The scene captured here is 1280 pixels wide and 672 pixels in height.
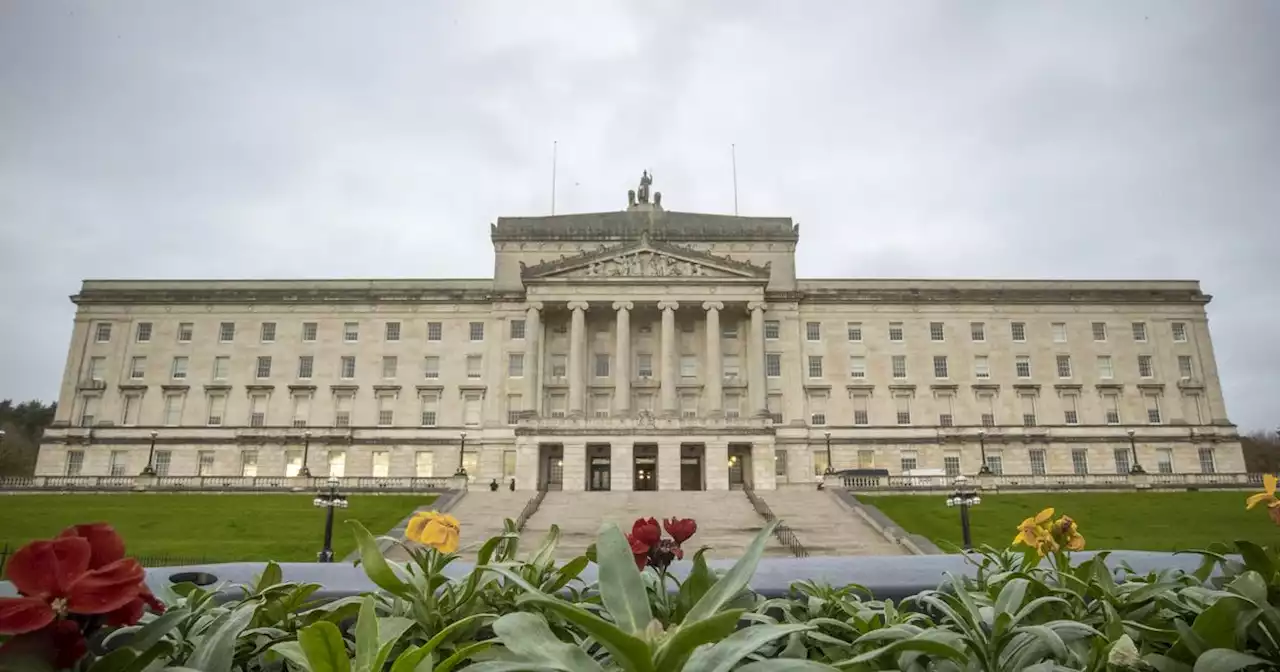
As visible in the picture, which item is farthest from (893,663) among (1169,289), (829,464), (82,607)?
(1169,289)

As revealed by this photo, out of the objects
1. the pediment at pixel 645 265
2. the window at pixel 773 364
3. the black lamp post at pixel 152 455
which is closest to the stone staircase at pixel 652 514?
the window at pixel 773 364

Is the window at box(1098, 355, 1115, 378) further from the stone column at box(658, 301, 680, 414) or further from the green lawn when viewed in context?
the green lawn

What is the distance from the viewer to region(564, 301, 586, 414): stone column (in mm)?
55969

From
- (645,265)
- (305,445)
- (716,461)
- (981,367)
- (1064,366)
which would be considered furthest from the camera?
(1064,366)

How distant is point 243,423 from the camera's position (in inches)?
2360

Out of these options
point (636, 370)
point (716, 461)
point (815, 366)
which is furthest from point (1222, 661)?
point (815, 366)

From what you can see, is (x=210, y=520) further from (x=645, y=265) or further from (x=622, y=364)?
(x=645, y=265)

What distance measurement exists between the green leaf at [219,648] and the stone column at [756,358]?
178 feet

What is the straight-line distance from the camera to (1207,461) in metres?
59.1

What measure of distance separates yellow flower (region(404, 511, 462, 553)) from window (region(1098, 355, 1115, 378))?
69938mm

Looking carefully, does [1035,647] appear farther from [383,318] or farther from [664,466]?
[383,318]

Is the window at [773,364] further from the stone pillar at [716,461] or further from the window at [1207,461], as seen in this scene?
A: the window at [1207,461]

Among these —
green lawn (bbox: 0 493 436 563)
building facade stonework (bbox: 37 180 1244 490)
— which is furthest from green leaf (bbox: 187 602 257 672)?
building facade stonework (bbox: 37 180 1244 490)

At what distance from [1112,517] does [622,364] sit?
108 feet
